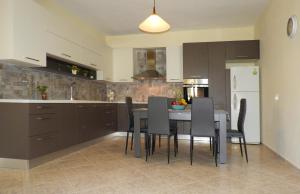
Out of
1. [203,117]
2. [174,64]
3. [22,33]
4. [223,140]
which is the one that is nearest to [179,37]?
[174,64]

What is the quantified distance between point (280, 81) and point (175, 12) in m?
2.22

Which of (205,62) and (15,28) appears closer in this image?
(15,28)

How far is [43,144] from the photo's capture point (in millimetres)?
3289

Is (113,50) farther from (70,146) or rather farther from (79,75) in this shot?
(70,146)

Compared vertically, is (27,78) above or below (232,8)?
below

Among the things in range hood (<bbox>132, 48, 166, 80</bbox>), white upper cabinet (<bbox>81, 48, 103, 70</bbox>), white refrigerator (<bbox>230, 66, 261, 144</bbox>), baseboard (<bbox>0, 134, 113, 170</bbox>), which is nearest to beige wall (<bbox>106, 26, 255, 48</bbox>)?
range hood (<bbox>132, 48, 166, 80</bbox>)

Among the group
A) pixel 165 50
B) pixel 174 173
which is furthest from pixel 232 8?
pixel 174 173

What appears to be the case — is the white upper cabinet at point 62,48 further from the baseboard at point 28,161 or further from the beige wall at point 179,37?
the beige wall at point 179,37

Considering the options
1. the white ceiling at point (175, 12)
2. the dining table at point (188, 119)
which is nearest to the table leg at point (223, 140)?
the dining table at point (188, 119)

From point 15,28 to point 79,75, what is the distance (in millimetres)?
2030

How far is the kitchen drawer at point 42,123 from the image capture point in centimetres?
309

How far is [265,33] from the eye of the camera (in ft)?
15.2

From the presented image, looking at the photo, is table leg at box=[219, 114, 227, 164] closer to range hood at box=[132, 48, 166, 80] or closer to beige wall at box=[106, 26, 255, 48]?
range hood at box=[132, 48, 166, 80]

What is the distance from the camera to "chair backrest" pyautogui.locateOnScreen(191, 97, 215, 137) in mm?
3287
